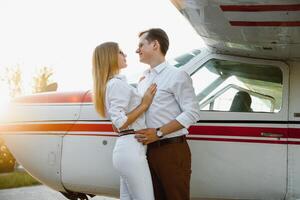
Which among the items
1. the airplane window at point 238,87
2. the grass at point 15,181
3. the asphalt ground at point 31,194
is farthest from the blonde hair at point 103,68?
the grass at point 15,181

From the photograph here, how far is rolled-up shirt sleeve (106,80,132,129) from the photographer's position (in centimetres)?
344

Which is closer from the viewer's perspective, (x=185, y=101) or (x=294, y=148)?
(x=185, y=101)

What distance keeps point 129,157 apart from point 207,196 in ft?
4.19

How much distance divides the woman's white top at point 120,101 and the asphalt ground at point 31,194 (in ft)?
18.8

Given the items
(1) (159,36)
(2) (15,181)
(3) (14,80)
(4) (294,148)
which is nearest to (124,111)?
(1) (159,36)

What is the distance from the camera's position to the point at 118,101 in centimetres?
346

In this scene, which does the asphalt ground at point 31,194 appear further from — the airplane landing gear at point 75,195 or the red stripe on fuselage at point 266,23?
the red stripe on fuselage at point 266,23

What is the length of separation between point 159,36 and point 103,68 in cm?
51

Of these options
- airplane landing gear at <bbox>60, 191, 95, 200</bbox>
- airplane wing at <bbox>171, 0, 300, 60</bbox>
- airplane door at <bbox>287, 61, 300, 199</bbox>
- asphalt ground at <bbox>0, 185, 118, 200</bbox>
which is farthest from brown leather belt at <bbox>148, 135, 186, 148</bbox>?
asphalt ground at <bbox>0, 185, 118, 200</bbox>

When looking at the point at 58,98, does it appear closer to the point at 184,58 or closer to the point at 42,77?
the point at 184,58

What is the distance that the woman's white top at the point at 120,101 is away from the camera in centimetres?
345

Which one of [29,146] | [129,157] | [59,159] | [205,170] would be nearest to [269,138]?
[205,170]

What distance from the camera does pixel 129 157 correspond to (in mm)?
3420

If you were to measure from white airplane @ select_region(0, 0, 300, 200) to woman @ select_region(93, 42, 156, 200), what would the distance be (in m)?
0.78
